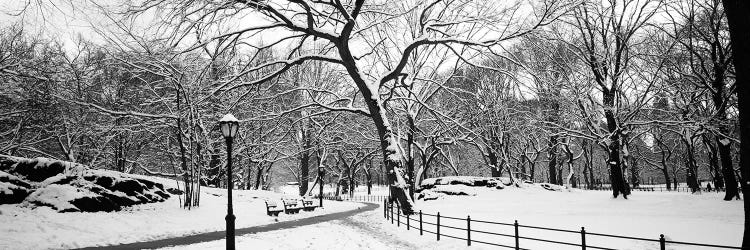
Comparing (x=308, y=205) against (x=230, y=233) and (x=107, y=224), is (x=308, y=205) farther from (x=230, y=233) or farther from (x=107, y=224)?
(x=230, y=233)

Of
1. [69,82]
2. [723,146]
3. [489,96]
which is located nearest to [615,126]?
[723,146]

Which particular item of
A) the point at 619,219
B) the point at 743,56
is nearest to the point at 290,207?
the point at 619,219

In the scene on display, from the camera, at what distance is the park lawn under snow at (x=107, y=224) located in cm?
1109

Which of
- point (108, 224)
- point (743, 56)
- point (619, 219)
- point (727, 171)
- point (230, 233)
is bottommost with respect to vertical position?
point (619, 219)

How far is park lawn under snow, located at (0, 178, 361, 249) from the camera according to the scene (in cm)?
1109

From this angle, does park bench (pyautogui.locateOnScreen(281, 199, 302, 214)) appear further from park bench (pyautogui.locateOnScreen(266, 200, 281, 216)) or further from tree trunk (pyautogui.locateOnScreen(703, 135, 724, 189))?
tree trunk (pyautogui.locateOnScreen(703, 135, 724, 189))

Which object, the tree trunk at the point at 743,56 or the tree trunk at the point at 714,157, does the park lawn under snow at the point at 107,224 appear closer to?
the tree trunk at the point at 743,56

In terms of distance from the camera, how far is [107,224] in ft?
45.2

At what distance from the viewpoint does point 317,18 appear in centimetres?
1725

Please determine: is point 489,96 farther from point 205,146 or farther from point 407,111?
point 205,146

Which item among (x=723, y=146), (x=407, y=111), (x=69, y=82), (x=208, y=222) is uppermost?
(x=69, y=82)

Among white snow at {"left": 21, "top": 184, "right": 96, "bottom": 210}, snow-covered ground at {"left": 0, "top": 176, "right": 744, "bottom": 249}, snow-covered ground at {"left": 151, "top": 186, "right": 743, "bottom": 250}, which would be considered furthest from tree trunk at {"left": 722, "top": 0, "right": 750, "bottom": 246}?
white snow at {"left": 21, "top": 184, "right": 96, "bottom": 210}

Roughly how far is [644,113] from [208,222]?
112 feet

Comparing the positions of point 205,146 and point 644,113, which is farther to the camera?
point 644,113
